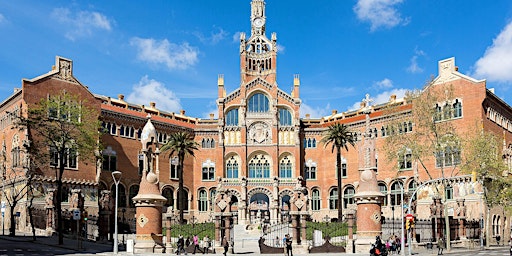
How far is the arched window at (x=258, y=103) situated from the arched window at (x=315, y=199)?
44.6 feet

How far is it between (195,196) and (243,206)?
27.4 feet

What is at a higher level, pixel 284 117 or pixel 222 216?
pixel 284 117

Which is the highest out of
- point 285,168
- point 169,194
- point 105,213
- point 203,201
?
point 285,168

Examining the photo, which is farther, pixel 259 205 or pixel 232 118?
pixel 232 118

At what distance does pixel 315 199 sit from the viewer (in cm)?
8638

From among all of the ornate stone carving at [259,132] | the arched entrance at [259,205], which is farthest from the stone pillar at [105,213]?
the ornate stone carving at [259,132]

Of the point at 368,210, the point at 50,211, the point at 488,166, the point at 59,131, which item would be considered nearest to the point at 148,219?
the point at 368,210

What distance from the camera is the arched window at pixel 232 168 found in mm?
84562

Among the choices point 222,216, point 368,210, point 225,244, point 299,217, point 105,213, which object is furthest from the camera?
point 105,213

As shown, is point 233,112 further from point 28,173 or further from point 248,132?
point 28,173

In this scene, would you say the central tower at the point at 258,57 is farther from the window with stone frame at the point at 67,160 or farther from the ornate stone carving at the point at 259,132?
the window with stone frame at the point at 67,160

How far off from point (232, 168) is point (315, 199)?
41.7 feet

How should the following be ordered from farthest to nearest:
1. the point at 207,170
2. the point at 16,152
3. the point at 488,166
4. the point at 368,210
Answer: the point at 207,170 < the point at 16,152 < the point at 488,166 < the point at 368,210

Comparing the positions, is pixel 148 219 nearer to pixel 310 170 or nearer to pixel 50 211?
pixel 50 211
